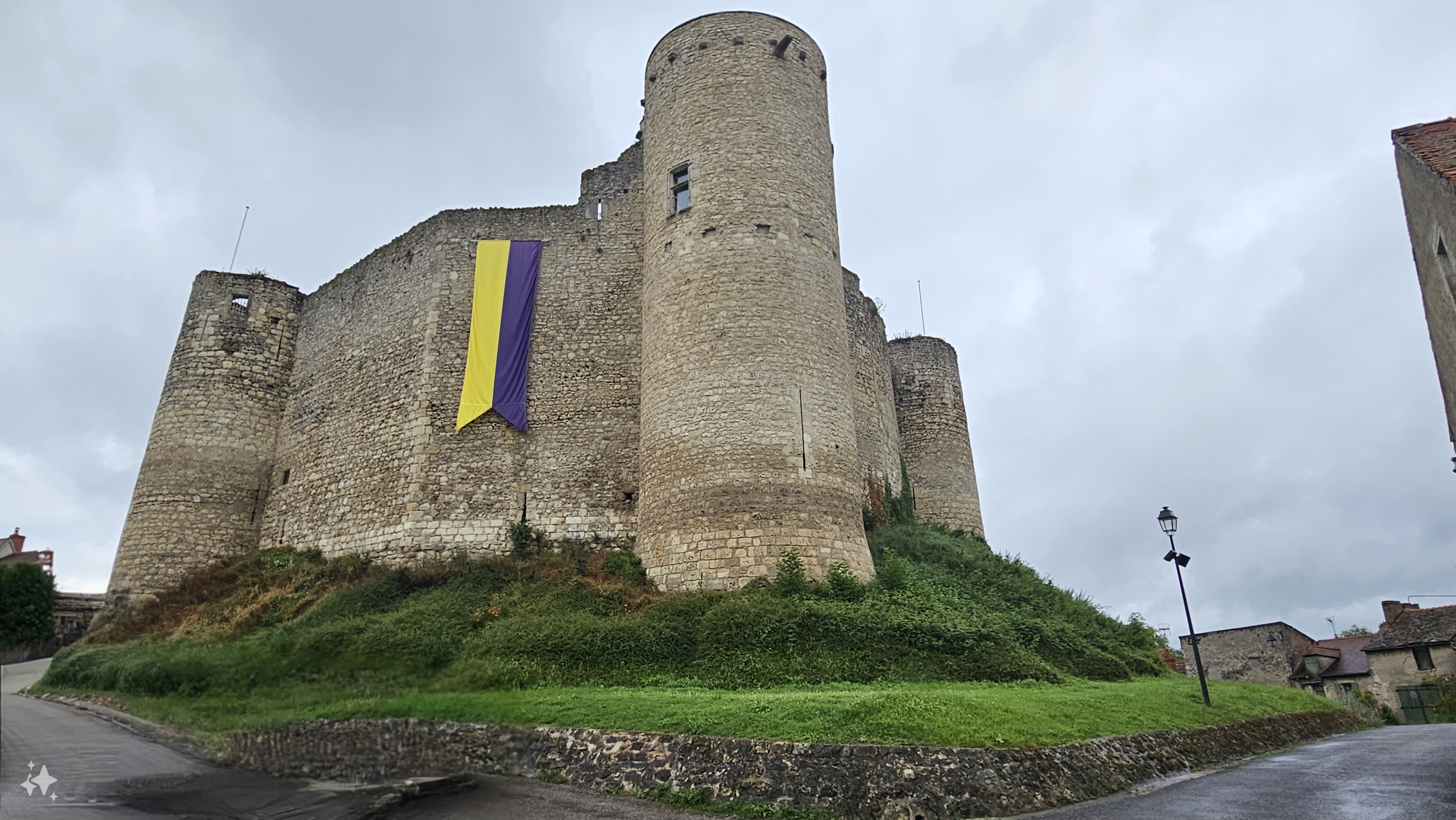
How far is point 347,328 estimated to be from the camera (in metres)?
24.1

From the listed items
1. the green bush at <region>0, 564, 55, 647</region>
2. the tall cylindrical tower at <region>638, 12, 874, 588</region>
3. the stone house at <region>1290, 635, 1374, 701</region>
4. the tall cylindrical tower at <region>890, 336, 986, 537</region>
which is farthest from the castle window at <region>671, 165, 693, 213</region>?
the stone house at <region>1290, 635, 1374, 701</region>

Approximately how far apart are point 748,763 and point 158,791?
16.1 ft

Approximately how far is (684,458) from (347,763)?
892cm

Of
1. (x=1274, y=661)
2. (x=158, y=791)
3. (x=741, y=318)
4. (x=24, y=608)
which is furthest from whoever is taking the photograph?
(x=1274, y=661)

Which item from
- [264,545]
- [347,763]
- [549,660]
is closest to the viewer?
[347,763]

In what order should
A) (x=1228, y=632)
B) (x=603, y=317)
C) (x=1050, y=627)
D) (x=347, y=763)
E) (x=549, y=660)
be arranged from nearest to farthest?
1. (x=347, y=763)
2. (x=549, y=660)
3. (x=1050, y=627)
4. (x=603, y=317)
5. (x=1228, y=632)

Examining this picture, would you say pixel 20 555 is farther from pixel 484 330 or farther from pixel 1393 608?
pixel 1393 608

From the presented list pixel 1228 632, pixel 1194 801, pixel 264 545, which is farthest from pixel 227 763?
pixel 1228 632

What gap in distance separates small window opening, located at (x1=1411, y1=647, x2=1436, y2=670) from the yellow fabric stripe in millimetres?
33787

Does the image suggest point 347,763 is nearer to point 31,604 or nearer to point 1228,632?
point 31,604

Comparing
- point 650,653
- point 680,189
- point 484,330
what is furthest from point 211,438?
point 650,653

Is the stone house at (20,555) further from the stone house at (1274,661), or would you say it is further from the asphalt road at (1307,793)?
the stone house at (1274,661)

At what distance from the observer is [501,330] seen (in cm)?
2128

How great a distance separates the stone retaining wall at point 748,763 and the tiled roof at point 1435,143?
6.82m
